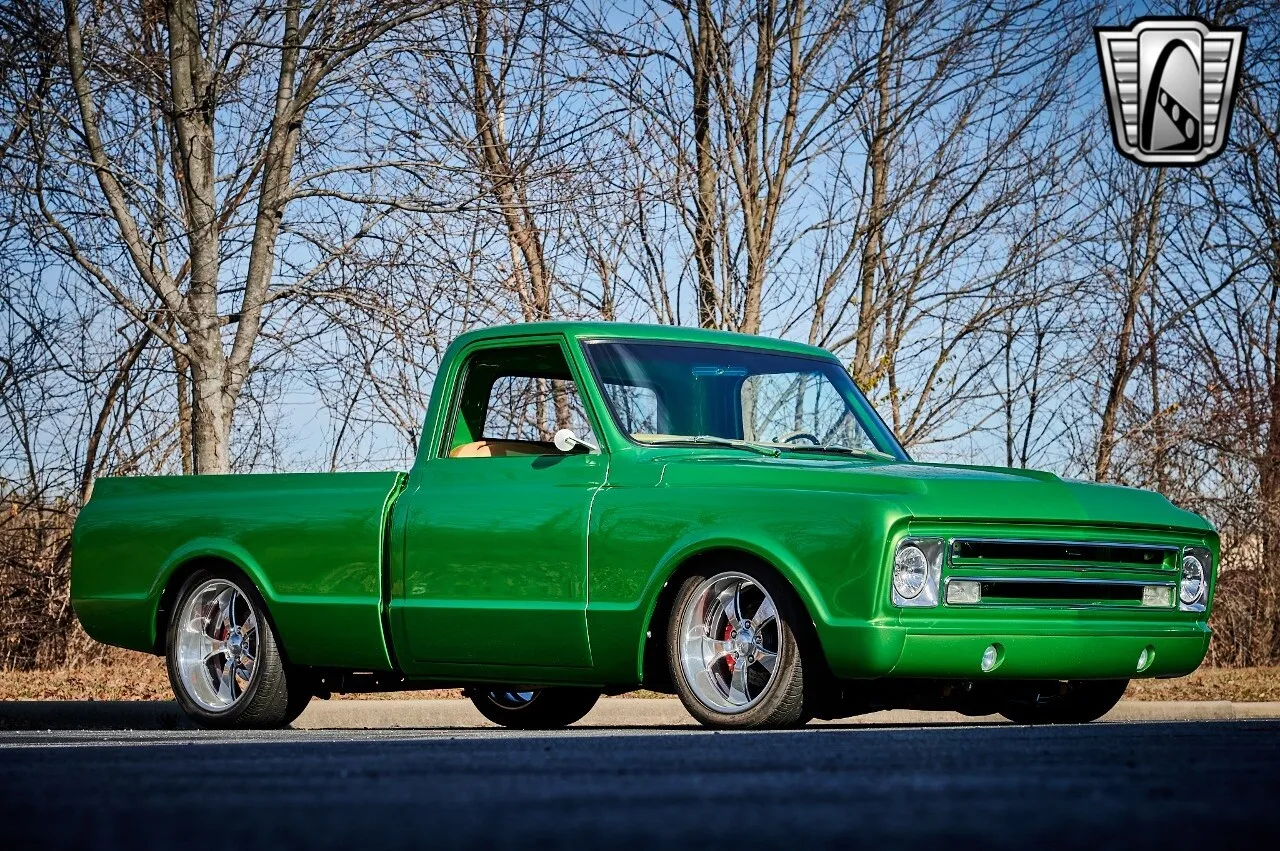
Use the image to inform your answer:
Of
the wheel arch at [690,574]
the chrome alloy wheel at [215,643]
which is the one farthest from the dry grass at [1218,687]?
the chrome alloy wheel at [215,643]

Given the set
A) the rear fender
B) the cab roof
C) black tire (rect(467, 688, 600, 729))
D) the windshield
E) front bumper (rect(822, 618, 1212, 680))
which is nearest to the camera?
front bumper (rect(822, 618, 1212, 680))

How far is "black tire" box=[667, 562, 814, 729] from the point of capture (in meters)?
7.96

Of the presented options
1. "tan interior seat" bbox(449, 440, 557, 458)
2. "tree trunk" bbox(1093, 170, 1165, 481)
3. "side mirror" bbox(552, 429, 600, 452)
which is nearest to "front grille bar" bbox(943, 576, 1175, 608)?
"side mirror" bbox(552, 429, 600, 452)

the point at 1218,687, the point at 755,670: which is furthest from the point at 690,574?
the point at 1218,687

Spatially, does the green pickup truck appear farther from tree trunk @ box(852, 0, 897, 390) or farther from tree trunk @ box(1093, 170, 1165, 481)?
A: tree trunk @ box(1093, 170, 1165, 481)

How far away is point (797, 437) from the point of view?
948cm

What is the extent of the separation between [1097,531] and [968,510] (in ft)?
2.32

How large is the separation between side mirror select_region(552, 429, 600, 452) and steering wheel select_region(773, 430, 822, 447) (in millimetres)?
935


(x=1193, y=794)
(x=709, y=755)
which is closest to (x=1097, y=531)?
(x=709, y=755)

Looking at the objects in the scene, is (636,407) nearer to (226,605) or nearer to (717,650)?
(717,650)

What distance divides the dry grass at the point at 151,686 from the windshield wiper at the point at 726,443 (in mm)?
4584

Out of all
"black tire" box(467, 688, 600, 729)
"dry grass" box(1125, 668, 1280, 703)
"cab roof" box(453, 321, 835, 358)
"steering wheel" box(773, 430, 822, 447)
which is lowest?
"dry grass" box(1125, 668, 1280, 703)

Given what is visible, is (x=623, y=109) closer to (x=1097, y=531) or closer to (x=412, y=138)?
(x=412, y=138)

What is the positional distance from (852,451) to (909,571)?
1.75 m
